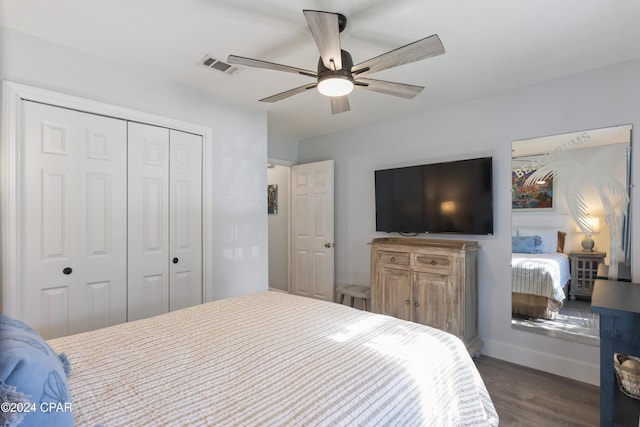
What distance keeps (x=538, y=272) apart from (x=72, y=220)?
12.4 ft

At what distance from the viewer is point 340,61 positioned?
1.74 metres

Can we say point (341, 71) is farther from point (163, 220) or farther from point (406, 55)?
point (163, 220)

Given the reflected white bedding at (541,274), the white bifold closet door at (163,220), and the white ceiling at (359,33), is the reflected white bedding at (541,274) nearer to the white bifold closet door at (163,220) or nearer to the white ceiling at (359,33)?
the white ceiling at (359,33)

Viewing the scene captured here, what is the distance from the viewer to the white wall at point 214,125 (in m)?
2.12

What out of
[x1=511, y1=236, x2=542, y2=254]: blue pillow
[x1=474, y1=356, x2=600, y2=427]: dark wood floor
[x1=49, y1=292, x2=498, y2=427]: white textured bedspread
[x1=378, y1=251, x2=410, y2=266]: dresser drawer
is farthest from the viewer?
[x1=378, y1=251, x2=410, y2=266]: dresser drawer

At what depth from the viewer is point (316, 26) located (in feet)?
4.84

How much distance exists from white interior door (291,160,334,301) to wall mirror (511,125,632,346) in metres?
2.12

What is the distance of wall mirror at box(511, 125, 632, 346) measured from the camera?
2424 millimetres

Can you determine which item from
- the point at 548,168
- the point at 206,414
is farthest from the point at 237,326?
the point at 548,168

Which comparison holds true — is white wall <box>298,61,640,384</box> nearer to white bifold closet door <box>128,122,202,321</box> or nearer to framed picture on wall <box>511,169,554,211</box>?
framed picture on wall <box>511,169,554,211</box>

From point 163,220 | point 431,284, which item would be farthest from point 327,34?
point 431,284

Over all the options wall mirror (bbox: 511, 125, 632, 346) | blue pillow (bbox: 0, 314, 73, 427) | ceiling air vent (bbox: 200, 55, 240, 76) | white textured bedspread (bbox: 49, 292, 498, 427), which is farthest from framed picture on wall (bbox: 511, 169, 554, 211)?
blue pillow (bbox: 0, 314, 73, 427)

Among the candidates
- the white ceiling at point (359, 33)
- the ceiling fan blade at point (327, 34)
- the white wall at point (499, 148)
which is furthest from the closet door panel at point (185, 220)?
the white wall at point (499, 148)

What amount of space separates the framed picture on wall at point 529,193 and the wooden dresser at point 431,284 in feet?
1.76
